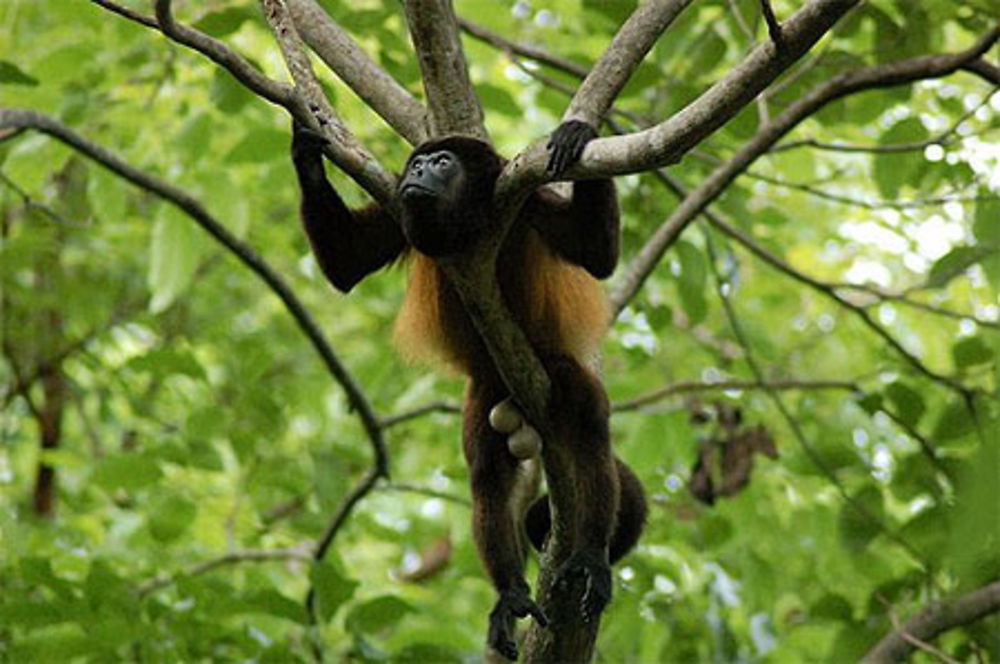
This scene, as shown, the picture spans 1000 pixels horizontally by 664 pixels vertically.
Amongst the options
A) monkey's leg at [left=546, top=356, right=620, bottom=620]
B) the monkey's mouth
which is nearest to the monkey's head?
the monkey's mouth

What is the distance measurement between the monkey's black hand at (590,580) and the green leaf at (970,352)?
7.12 ft

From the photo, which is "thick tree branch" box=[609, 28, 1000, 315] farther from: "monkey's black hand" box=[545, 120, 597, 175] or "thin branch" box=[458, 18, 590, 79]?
"monkey's black hand" box=[545, 120, 597, 175]

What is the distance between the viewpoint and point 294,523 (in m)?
7.08

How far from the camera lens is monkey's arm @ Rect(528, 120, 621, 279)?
460 cm

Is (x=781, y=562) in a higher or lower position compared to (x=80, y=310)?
lower

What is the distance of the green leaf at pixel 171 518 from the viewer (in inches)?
242

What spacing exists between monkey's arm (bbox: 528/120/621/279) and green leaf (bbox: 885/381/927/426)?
187cm

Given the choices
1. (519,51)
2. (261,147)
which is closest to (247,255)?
(261,147)

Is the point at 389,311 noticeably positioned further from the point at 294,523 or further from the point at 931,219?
the point at 931,219

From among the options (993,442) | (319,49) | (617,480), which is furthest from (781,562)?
(993,442)

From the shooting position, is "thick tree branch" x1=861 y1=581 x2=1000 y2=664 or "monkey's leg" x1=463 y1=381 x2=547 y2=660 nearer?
"monkey's leg" x1=463 y1=381 x2=547 y2=660

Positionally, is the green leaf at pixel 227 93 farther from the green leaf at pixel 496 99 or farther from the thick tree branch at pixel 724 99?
the thick tree branch at pixel 724 99

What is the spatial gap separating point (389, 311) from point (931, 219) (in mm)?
4554

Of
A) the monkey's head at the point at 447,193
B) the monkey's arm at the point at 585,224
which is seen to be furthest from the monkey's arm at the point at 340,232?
the monkey's arm at the point at 585,224
